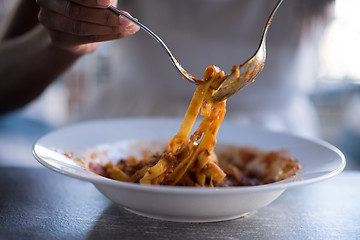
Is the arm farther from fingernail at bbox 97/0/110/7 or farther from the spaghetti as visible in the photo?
the spaghetti

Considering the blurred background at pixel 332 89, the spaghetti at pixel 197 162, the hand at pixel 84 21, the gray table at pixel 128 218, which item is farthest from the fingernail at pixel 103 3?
the blurred background at pixel 332 89

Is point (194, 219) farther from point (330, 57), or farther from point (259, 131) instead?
point (330, 57)

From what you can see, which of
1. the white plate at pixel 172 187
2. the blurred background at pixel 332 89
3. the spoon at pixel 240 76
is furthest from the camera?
the blurred background at pixel 332 89

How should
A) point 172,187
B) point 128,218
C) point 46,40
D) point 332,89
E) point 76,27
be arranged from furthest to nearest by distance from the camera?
point 332,89 < point 46,40 < point 76,27 < point 128,218 < point 172,187

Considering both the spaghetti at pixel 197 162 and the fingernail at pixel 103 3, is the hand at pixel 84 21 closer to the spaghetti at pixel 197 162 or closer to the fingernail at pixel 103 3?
the fingernail at pixel 103 3

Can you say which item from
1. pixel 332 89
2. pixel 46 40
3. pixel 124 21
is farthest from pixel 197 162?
pixel 332 89

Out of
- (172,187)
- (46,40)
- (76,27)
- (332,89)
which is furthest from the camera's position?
(332,89)

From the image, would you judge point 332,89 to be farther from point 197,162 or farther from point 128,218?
point 128,218
